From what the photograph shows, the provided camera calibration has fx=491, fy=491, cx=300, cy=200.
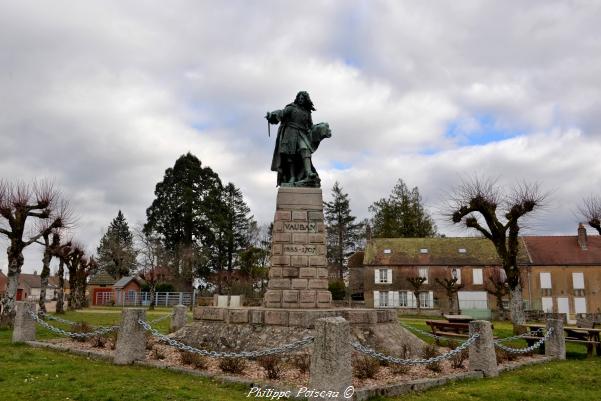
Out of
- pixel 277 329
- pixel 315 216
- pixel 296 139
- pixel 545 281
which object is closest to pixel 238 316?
pixel 277 329

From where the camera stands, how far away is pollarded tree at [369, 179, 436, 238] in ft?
185

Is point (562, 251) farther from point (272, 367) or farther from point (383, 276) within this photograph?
point (272, 367)

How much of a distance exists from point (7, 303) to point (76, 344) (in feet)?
23.7

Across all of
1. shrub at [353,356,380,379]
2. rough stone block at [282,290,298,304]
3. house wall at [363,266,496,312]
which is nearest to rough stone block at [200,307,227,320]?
rough stone block at [282,290,298,304]

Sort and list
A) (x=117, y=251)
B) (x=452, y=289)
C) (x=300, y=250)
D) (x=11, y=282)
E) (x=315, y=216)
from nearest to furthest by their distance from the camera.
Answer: (x=300, y=250), (x=315, y=216), (x=11, y=282), (x=452, y=289), (x=117, y=251)

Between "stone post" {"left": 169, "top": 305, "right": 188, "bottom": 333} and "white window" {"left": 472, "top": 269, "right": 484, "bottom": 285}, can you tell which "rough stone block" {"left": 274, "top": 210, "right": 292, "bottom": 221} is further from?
"white window" {"left": 472, "top": 269, "right": 484, "bottom": 285}

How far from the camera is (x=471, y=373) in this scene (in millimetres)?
8891

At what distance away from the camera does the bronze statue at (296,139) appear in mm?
12891

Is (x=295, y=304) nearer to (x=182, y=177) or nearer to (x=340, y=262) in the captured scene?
(x=182, y=177)

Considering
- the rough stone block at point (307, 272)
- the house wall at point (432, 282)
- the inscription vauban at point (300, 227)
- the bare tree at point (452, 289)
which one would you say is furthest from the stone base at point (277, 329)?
the house wall at point (432, 282)

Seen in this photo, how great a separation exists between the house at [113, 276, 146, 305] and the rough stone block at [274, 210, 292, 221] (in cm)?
3710

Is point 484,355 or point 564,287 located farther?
point 564,287

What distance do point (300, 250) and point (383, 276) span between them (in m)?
32.4

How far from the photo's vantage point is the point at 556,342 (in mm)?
12031
